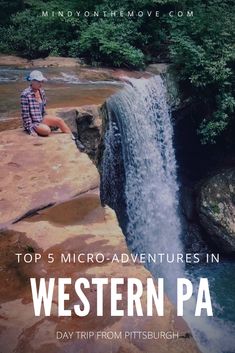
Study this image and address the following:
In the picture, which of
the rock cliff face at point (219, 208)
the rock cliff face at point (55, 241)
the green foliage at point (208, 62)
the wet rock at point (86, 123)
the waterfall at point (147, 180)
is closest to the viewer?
the rock cliff face at point (55, 241)

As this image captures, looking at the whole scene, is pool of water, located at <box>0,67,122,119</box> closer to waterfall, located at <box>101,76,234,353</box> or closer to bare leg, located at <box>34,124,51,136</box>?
waterfall, located at <box>101,76,234,353</box>

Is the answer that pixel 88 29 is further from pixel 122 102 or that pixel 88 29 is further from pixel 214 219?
pixel 214 219

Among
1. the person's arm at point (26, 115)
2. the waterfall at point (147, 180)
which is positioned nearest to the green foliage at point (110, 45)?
the waterfall at point (147, 180)

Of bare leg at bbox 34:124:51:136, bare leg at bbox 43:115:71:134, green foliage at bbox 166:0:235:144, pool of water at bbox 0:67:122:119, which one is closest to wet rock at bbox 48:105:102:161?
pool of water at bbox 0:67:122:119

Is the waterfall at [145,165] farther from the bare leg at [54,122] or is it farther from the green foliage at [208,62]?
the bare leg at [54,122]

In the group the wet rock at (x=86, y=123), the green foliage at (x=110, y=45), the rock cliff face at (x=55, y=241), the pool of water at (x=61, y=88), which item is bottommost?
the rock cliff face at (x=55, y=241)

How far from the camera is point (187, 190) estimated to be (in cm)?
938

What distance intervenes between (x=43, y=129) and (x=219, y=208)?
4.97 meters

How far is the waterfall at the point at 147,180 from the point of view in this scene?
6605 millimetres

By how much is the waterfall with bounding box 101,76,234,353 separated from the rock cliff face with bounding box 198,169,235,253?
3.24 feet

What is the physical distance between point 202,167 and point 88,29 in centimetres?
376

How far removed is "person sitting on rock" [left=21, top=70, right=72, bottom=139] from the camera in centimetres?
482

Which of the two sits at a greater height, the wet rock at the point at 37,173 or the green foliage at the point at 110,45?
the green foliage at the point at 110,45

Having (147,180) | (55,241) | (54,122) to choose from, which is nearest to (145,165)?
(147,180)
